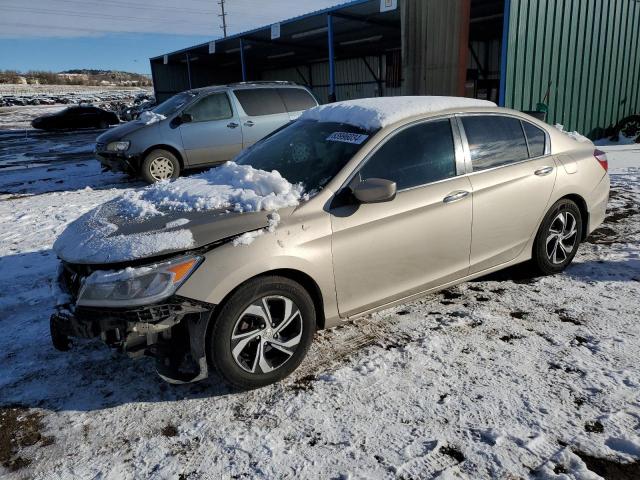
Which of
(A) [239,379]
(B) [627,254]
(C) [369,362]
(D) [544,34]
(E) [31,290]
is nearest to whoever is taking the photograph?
(A) [239,379]

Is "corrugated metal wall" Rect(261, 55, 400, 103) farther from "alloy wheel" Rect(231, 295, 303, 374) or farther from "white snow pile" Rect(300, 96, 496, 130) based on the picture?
"alloy wheel" Rect(231, 295, 303, 374)

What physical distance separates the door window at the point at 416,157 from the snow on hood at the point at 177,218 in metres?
0.60

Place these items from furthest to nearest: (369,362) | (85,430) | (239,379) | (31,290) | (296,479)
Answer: (31,290) → (369,362) → (239,379) → (85,430) → (296,479)

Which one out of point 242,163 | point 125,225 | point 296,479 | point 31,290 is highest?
point 242,163

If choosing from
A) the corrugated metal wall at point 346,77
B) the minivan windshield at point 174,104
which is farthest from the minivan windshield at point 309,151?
the corrugated metal wall at point 346,77

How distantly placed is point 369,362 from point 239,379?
2.82ft

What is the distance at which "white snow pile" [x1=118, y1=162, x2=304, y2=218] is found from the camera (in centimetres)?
298

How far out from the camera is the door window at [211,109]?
29.5 ft

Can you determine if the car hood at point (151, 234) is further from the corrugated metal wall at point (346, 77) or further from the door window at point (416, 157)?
the corrugated metal wall at point (346, 77)

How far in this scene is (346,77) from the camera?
2717 centimetres

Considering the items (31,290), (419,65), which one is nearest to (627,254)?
(31,290)

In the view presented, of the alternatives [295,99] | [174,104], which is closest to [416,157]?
[295,99]

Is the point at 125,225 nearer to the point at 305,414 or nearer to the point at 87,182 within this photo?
the point at 305,414

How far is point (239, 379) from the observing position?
2807 millimetres
